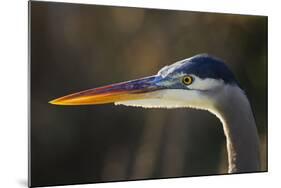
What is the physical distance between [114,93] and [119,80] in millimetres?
89

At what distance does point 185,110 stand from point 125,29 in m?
0.67

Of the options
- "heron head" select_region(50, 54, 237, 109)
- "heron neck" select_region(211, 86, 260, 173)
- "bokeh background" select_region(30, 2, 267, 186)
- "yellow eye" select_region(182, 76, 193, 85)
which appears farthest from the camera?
"heron neck" select_region(211, 86, 260, 173)

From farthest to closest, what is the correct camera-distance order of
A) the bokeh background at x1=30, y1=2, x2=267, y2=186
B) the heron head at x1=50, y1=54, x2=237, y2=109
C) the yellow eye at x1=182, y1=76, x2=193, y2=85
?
the yellow eye at x1=182, y1=76, x2=193, y2=85 < the heron head at x1=50, y1=54, x2=237, y2=109 < the bokeh background at x1=30, y1=2, x2=267, y2=186

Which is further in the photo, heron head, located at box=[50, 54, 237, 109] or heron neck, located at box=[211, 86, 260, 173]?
heron neck, located at box=[211, 86, 260, 173]

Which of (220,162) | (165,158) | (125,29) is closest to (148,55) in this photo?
(125,29)

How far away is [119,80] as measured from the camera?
318 cm

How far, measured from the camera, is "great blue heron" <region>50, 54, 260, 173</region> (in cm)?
317

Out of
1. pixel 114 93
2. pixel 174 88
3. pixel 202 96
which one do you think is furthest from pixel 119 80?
pixel 202 96

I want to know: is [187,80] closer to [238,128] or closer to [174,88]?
[174,88]

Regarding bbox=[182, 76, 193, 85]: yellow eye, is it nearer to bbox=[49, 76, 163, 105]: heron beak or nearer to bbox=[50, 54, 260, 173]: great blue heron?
bbox=[50, 54, 260, 173]: great blue heron

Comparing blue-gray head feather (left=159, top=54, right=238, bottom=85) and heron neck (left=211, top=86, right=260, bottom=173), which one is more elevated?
blue-gray head feather (left=159, top=54, right=238, bottom=85)

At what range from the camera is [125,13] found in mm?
3205

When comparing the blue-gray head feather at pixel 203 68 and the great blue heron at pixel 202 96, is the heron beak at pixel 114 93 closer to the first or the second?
the great blue heron at pixel 202 96

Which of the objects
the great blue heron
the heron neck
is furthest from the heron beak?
the heron neck
